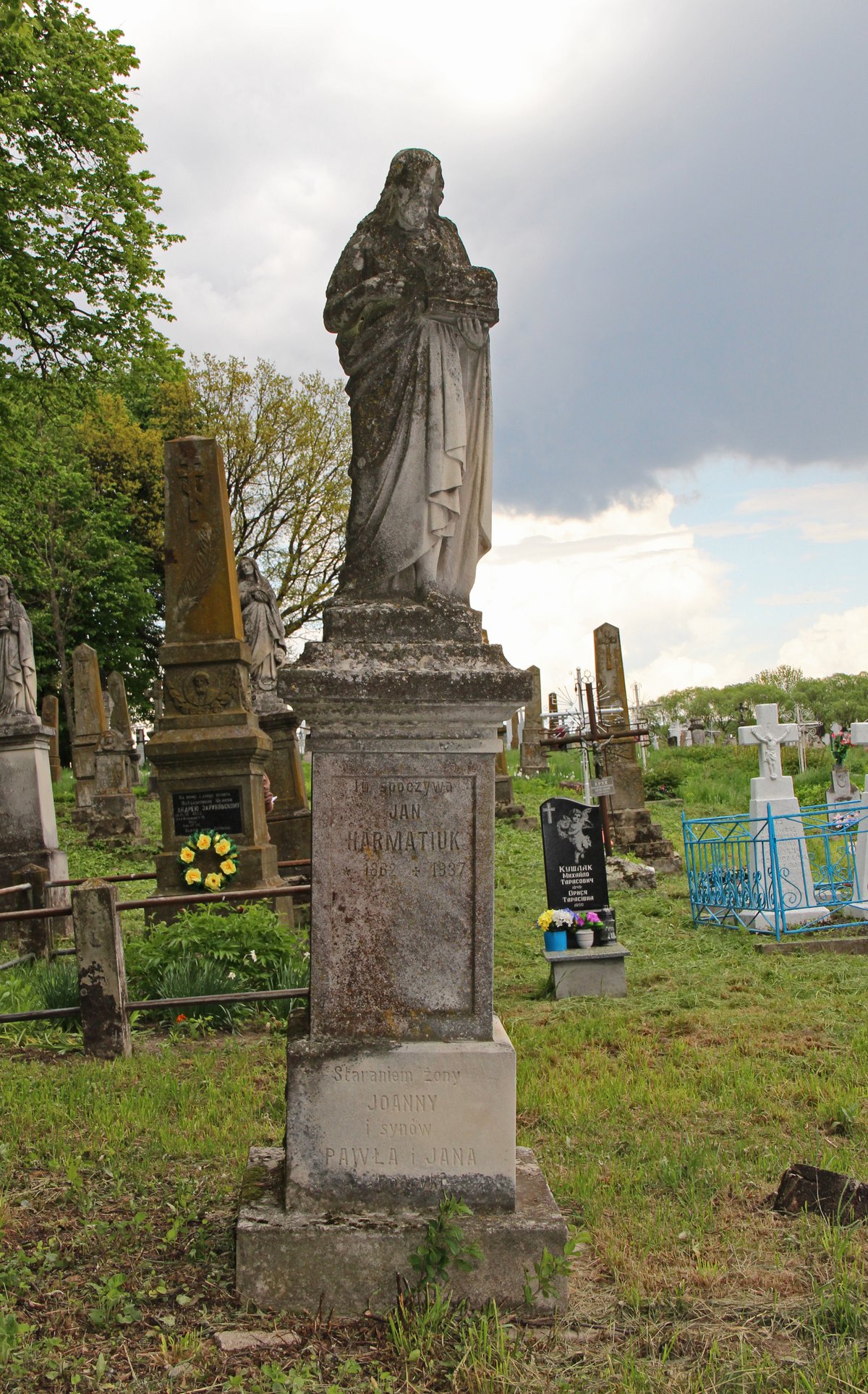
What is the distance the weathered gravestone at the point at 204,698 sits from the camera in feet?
32.4

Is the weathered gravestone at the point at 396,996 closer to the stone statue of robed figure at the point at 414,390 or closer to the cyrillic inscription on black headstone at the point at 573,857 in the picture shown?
the stone statue of robed figure at the point at 414,390

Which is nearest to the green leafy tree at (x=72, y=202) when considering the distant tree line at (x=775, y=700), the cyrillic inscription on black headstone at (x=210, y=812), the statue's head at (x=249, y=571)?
the statue's head at (x=249, y=571)

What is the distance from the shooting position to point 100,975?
22.0 ft

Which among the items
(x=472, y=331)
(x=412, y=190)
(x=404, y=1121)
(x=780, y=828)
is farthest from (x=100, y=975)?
(x=780, y=828)

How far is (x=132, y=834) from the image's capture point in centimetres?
1864

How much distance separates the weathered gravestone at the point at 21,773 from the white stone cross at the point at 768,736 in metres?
7.96

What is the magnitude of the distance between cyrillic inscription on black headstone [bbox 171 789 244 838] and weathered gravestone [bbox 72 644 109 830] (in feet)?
38.1

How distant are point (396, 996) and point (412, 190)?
320 centimetres

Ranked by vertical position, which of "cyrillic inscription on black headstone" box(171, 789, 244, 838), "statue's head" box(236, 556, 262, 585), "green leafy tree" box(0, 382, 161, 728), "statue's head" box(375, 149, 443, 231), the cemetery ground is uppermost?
"green leafy tree" box(0, 382, 161, 728)

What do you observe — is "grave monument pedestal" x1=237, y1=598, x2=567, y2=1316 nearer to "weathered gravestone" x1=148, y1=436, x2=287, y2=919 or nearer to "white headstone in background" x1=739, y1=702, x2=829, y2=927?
"weathered gravestone" x1=148, y1=436, x2=287, y2=919

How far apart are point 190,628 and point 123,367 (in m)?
8.94

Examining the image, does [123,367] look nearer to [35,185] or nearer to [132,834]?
[35,185]

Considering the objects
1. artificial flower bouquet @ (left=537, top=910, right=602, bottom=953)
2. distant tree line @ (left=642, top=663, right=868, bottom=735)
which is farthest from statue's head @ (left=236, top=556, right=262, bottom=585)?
distant tree line @ (left=642, top=663, right=868, bottom=735)

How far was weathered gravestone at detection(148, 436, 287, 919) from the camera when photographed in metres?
9.88
